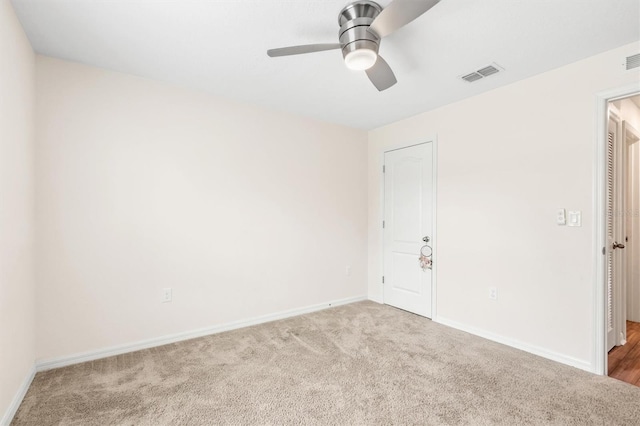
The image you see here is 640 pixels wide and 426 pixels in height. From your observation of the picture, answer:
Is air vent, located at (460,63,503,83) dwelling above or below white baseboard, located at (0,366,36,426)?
above

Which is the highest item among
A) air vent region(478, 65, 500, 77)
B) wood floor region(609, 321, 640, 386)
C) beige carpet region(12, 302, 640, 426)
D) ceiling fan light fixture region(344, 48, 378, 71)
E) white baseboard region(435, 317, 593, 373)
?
air vent region(478, 65, 500, 77)

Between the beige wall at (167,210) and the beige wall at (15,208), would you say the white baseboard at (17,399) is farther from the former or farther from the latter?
the beige wall at (167,210)

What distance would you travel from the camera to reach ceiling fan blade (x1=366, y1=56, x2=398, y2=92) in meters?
1.94

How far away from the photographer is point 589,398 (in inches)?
77.3

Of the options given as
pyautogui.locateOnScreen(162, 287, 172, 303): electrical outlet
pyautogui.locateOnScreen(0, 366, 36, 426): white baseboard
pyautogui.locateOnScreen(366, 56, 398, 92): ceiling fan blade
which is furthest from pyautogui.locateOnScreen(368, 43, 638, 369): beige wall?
pyautogui.locateOnScreen(0, 366, 36, 426): white baseboard

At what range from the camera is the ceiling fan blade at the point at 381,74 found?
6.37 feet

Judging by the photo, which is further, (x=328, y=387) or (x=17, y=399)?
(x=328, y=387)

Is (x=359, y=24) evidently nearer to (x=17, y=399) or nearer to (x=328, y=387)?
(x=328, y=387)

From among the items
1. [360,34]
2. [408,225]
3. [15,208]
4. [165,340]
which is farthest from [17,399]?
[408,225]

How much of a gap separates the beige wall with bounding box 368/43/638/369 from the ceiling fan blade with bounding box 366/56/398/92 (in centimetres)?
140

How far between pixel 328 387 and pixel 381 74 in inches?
83.3

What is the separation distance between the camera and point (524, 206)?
268cm

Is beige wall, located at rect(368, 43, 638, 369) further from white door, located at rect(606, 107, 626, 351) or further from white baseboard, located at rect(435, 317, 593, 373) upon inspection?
white door, located at rect(606, 107, 626, 351)

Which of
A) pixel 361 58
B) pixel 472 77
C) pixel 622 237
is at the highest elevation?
pixel 472 77
